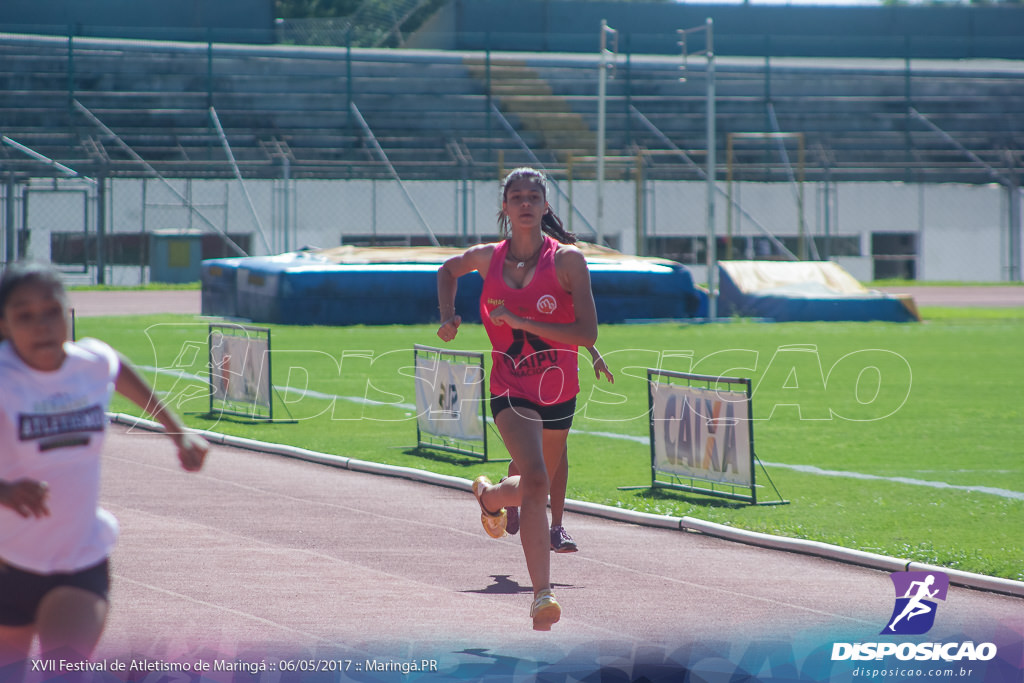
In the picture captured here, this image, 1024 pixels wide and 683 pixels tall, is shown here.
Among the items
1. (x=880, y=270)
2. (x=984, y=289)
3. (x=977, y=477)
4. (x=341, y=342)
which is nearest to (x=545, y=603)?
(x=977, y=477)

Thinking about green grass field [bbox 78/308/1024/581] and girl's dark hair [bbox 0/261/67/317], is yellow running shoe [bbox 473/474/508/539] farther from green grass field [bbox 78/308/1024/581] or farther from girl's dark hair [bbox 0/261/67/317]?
girl's dark hair [bbox 0/261/67/317]

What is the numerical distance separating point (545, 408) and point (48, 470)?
3102mm

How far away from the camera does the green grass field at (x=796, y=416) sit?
31.9 feet

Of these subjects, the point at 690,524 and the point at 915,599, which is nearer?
the point at 915,599

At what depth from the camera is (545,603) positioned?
6137 millimetres

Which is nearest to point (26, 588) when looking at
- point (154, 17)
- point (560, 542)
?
point (560, 542)

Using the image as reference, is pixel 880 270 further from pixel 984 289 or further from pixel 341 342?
pixel 341 342

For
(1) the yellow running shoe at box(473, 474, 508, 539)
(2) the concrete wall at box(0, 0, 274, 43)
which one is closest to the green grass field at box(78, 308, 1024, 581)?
(1) the yellow running shoe at box(473, 474, 508, 539)

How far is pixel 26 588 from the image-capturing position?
4.21m

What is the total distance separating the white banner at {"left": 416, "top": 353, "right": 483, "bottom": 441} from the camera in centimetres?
1248

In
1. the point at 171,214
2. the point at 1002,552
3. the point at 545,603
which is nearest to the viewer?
the point at 545,603

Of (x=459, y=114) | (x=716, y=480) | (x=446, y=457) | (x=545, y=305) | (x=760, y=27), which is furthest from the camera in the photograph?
(x=760, y=27)

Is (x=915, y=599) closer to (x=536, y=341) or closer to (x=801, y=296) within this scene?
(x=536, y=341)

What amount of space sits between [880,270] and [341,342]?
3024 cm
